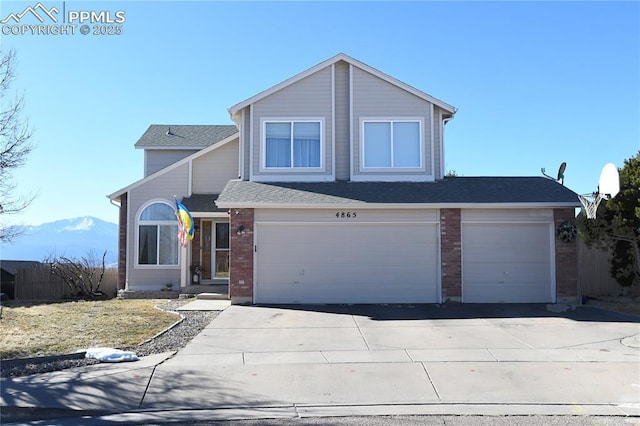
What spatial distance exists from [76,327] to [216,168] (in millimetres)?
9185

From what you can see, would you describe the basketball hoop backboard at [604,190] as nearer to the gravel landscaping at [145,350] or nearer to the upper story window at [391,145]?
the upper story window at [391,145]

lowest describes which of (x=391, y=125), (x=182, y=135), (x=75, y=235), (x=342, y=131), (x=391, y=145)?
(x=75, y=235)

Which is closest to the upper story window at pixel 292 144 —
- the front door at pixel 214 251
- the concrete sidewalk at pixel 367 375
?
the front door at pixel 214 251

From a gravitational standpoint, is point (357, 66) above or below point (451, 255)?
above

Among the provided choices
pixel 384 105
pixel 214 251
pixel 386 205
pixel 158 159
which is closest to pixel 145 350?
pixel 386 205

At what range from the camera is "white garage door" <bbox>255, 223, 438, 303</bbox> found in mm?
15242

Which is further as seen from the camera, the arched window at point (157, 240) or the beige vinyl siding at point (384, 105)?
the arched window at point (157, 240)

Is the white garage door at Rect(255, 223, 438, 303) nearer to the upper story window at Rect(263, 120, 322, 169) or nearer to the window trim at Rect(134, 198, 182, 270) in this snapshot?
the upper story window at Rect(263, 120, 322, 169)

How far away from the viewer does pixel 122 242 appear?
747 inches

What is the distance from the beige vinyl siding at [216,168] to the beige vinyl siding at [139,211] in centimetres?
53

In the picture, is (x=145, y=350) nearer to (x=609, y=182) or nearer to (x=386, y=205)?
(x=386, y=205)

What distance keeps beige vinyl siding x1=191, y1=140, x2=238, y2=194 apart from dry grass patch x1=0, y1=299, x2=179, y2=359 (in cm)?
526

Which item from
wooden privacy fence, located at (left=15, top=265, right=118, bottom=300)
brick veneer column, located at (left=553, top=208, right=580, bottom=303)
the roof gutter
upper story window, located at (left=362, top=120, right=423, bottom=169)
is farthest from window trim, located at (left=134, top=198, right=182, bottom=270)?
brick veneer column, located at (left=553, top=208, right=580, bottom=303)

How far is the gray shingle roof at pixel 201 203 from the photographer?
1808 centimetres
